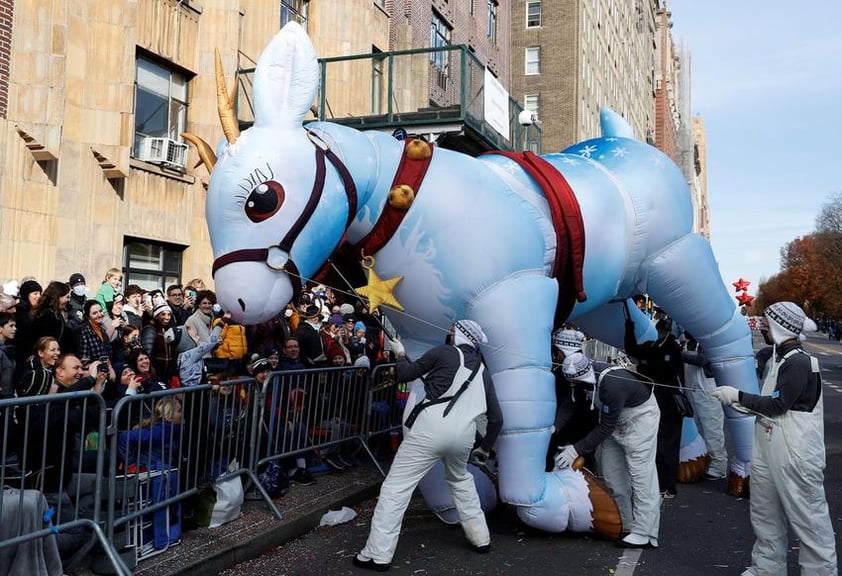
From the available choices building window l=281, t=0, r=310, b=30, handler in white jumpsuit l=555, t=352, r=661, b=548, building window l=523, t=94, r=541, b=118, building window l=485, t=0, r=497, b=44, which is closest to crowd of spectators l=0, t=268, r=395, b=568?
handler in white jumpsuit l=555, t=352, r=661, b=548

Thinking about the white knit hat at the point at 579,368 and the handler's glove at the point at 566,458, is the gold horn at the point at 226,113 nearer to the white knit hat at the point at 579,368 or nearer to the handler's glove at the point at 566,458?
the white knit hat at the point at 579,368

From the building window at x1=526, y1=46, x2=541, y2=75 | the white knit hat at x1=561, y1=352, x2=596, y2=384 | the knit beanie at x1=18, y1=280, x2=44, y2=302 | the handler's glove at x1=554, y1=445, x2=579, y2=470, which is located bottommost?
the handler's glove at x1=554, y1=445, x2=579, y2=470

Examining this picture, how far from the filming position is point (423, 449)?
16.9 feet

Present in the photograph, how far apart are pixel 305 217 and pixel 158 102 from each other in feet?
30.3

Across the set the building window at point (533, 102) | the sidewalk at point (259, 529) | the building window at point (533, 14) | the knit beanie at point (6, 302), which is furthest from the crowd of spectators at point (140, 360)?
the building window at point (533, 14)

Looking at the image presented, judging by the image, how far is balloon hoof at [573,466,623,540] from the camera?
5609 mm

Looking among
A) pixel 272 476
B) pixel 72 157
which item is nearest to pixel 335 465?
pixel 272 476

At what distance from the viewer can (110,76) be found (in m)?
11.6

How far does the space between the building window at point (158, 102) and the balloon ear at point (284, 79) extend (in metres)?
8.32

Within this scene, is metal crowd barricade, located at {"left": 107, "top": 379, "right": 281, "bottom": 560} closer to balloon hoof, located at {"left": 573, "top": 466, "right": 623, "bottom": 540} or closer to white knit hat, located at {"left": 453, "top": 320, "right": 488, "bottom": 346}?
white knit hat, located at {"left": 453, "top": 320, "right": 488, "bottom": 346}

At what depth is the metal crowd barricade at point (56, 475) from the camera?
4.36 m

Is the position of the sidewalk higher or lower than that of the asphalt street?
higher

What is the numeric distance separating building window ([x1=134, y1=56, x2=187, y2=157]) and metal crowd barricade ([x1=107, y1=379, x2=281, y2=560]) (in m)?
Answer: 7.48

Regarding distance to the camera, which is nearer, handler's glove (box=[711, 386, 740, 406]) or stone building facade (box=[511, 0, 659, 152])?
handler's glove (box=[711, 386, 740, 406])
